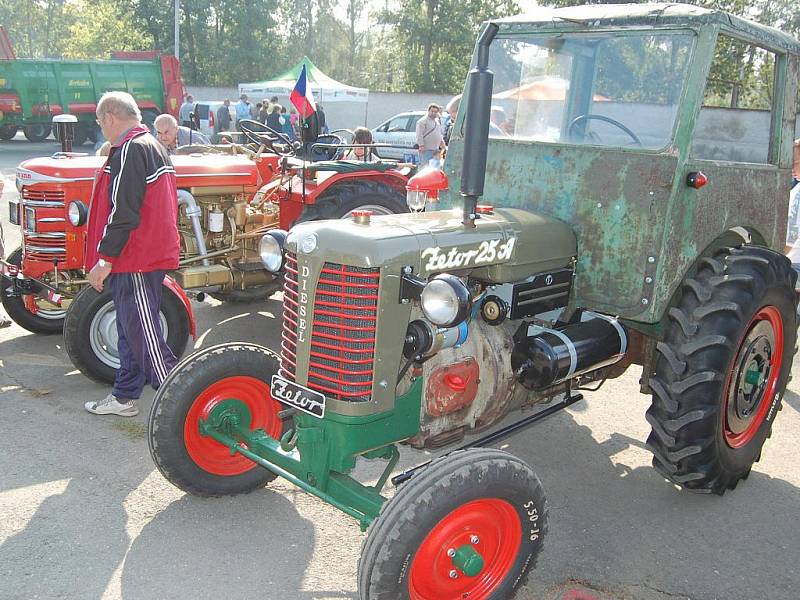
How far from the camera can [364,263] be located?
258 cm

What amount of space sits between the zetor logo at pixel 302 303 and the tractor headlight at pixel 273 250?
0.39 metres

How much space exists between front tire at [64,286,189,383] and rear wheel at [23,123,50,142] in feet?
66.0

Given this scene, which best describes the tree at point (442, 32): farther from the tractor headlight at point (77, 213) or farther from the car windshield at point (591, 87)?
the car windshield at point (591, 87)

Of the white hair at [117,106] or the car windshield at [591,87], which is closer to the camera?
the car windshield at [591,87]

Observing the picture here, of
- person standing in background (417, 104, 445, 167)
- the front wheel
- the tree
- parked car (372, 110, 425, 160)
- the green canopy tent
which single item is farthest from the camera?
the tree

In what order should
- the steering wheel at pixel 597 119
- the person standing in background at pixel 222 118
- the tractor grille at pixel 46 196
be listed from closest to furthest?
the steering wheel at pixel 597 119, the tractor grille at pixel 46 196, the person standing in background at pixel 222 118

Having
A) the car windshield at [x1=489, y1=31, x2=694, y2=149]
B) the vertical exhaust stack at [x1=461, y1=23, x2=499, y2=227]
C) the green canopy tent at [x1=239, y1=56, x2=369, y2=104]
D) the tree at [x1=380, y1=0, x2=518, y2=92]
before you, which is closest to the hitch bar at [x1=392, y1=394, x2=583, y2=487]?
the vertical exhaust stack at [x1=461, y1=23, x2=499, y2=227]

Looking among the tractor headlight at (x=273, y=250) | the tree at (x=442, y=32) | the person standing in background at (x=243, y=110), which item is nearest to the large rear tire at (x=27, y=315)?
the tractor headlight at (x=273, y=250)

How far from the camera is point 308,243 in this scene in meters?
2.68

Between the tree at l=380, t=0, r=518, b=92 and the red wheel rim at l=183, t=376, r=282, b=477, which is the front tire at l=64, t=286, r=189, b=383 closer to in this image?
the red wheel rim at l=183, t=376, r=282, b=477

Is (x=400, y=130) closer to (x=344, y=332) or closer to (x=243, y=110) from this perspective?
(x=243, y=110)

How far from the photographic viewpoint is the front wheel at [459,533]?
235 centimetres

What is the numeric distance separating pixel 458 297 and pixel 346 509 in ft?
2.86

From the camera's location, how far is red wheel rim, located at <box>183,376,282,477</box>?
3.31 m
